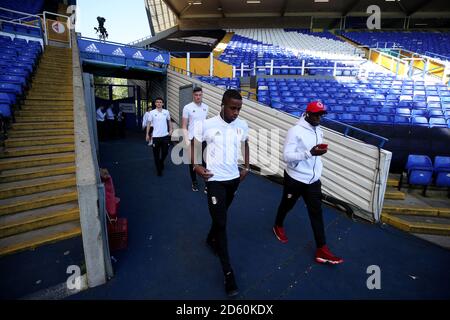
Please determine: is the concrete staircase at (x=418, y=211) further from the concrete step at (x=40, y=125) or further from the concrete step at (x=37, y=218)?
the concrete step at (x=40, y=125)

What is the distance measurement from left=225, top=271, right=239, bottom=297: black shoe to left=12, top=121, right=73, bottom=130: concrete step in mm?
5090

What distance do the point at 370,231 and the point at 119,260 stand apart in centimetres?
341

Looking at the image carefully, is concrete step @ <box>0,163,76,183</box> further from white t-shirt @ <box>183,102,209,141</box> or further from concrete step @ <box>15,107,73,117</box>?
white t-shirt @ <box>183,102,209,141</box>

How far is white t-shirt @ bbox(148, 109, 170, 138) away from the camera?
543 centimetres

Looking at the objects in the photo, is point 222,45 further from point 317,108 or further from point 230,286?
point 230,286

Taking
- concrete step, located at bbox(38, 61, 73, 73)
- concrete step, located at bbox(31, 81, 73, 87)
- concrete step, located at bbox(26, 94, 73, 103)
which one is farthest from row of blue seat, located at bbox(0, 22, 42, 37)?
concrete step, located at bbox(26, 94, 73, 103)

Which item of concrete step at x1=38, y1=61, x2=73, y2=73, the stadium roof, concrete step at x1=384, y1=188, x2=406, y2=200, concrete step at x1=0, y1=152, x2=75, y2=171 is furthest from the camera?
the stadium roof

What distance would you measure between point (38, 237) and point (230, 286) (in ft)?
8.24

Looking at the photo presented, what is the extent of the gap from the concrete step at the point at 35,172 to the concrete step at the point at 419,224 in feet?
17.5

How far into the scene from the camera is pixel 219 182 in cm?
251

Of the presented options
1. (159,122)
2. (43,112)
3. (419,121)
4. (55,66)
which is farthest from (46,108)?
(419,121)
